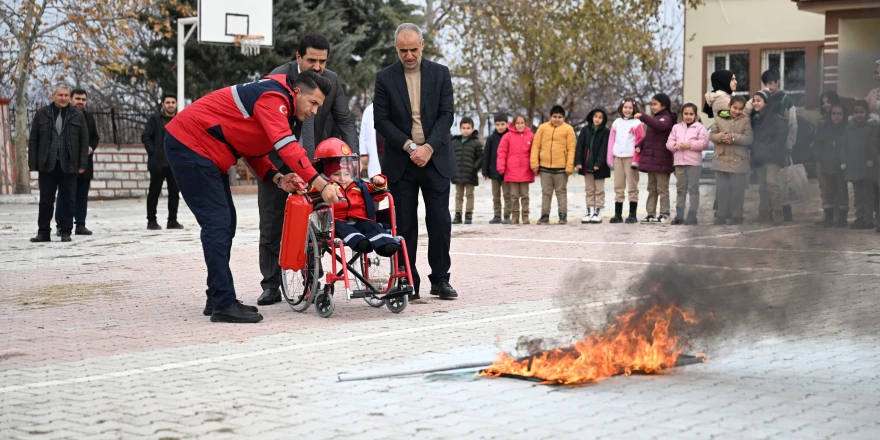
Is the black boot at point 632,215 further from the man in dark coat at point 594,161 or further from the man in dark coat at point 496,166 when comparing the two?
the man in dark coat at point 496,166

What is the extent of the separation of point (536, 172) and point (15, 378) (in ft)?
42.9

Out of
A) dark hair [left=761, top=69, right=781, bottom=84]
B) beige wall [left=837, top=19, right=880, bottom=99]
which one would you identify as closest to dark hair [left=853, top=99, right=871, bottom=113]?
beige wall [left=837, top=19, right=880, bottom=99]

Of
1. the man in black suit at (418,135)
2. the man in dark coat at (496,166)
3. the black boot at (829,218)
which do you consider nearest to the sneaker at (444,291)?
the man in black suit at (418,135)

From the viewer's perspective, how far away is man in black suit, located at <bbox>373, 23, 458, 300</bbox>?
9.79 metres

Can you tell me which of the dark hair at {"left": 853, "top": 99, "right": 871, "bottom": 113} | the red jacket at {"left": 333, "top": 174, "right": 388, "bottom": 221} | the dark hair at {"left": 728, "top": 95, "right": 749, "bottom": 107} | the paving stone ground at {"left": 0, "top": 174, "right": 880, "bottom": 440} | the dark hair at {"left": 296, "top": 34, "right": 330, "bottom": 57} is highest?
the dark hair at {"left": 296, "top": 34, "right": 330, "bottom": 57}

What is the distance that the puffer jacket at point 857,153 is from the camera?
22.9ft

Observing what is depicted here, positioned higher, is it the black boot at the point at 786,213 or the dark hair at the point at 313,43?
the dark hair at the point at 313,43

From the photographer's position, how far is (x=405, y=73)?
9.95 metres

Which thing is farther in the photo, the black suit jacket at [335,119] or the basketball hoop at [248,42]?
the basketball hoop at [248,42]

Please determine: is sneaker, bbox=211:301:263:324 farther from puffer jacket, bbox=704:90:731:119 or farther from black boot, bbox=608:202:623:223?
black boot, bbox=608:202:623:223

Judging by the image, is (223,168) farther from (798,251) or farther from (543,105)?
(543,105)

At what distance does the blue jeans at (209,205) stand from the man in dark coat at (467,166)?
10336 mm

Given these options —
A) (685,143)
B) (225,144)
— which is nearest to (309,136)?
(225,144)

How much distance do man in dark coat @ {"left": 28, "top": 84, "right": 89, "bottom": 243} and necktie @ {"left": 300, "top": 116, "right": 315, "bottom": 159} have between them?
7.20m
